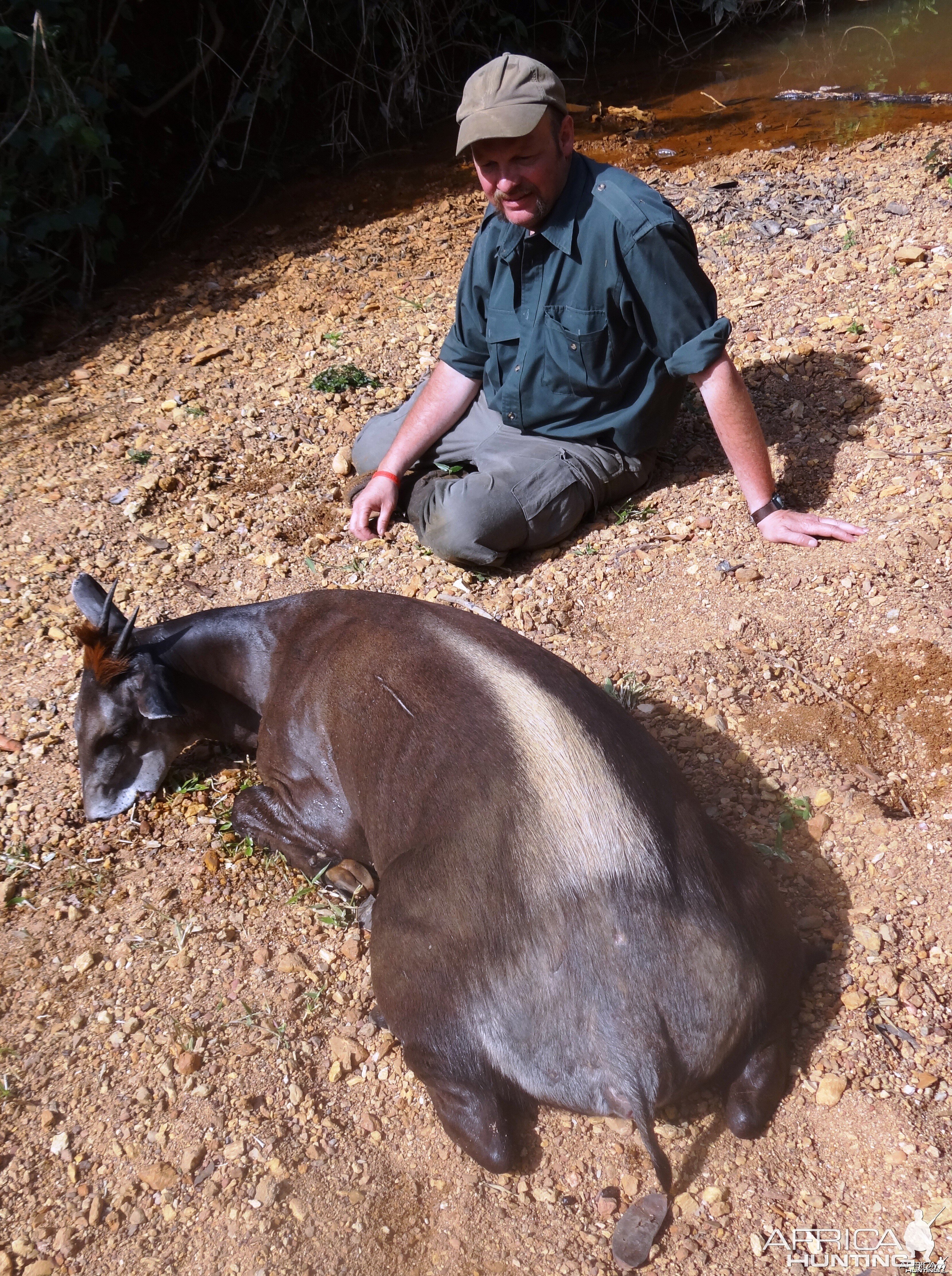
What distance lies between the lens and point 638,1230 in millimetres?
2426

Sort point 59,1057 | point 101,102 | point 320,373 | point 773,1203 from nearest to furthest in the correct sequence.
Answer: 1. point 773,1203
2. point 59,1057
3. point 320,373
4. point 101,102

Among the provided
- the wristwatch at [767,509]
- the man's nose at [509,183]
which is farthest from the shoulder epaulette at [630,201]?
the wristwatch at [767,509]

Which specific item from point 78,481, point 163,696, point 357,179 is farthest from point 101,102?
→ point 163,696

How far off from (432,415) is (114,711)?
6.68ft

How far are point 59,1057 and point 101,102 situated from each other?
19.6 ft

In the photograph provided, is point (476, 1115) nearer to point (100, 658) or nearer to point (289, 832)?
point (289, 832)

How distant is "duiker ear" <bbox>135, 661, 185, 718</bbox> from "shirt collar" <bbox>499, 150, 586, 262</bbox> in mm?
2254

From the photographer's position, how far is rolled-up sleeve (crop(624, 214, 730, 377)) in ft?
12.6

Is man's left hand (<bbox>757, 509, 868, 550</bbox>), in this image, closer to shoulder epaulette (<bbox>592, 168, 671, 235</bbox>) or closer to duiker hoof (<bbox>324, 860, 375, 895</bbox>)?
shoulder epaulette (<bbox>592, 168, 671, 235</bbox>)

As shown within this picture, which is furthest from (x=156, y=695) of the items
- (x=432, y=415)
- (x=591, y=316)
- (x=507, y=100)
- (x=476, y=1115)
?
(x=507, y=100)

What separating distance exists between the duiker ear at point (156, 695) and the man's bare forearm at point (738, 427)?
2.29m

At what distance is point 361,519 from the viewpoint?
476 cm

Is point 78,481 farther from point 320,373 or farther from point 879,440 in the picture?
point 879,440

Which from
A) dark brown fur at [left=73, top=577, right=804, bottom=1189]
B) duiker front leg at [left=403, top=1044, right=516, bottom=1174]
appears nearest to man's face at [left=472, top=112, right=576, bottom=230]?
dark brown fur at [left=73, top=577, right=804, bottom=1189]
